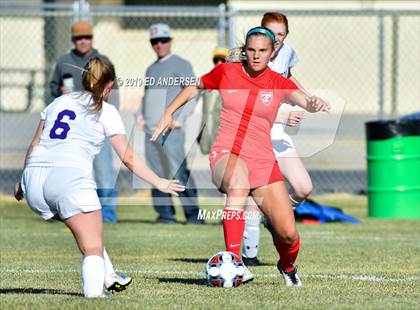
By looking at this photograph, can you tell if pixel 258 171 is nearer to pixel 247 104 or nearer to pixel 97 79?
pixel 247 104

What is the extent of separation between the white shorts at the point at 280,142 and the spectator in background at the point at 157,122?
14.5ft

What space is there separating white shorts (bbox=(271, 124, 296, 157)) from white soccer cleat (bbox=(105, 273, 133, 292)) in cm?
198

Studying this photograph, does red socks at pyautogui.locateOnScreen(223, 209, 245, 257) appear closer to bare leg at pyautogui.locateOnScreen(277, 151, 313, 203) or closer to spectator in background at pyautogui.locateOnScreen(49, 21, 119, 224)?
bare leg at pyautogui.locateOnScreen(277, 151, 313, 203)

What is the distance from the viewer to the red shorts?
737 centimetres

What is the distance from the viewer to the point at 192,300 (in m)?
6.54

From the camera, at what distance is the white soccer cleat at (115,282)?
679 cm

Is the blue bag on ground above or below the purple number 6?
below

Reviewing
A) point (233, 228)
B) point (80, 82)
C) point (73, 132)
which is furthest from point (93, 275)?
point (80, 82)

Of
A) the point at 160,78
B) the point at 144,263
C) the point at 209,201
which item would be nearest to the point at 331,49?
the point at 209,201

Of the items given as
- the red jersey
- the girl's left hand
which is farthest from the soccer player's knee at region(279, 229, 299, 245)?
the girl's left hand

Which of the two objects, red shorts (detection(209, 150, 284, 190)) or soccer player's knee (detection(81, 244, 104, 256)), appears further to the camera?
red shorts (detection(209, 150, 284, 190))

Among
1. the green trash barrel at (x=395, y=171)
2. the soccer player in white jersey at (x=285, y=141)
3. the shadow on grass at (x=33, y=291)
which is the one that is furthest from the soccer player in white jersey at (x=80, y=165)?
the green trash barrel at (x=395, y=171)

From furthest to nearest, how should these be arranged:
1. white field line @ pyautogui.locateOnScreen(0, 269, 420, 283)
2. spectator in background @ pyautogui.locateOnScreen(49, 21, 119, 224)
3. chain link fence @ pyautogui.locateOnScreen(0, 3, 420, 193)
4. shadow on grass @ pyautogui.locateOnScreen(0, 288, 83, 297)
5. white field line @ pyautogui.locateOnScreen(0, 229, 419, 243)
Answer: chain link fence @ pyautogui.locateOnScreen(0, 3, 420, 193) → spectator in background @ pyautogui.locateOnScreen(49, 21, 119, 224) → white field line @ pyautogui.locateOnScreen(0, 229, 419, 243) → white field line @ pyautogui.locateOnScreen(0, 269, 420, 283) → shadow on grass @ pyautogui.locateOnScreen(0, 288, 83, 297)

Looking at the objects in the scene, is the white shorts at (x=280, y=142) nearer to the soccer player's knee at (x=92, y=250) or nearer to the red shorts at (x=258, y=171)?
the red shorts at (x=258, y=171)
